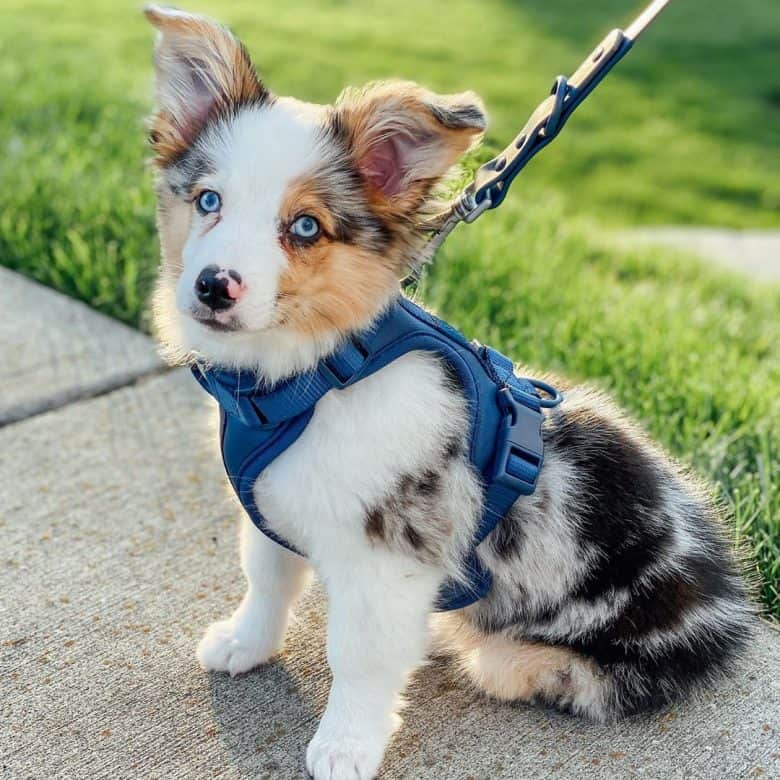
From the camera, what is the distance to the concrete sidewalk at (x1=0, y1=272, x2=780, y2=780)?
109 inches

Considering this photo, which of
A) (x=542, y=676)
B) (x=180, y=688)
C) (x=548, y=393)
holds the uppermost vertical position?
(x=548, y=393)

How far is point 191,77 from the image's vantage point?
8.97 ft

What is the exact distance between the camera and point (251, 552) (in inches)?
118

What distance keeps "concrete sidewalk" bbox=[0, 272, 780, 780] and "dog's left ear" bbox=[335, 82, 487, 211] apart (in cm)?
135

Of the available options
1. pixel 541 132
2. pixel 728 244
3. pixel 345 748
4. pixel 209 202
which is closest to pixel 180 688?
pixel 345 748

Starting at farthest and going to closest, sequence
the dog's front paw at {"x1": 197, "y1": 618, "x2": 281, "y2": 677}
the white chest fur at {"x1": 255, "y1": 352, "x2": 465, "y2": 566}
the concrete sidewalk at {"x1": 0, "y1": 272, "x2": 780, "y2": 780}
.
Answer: the dog's front paw at {"x1": 197, "y1": 618, "x2": 281, "y2": 677}
the concrete sidewalk at {"x1": 0, "y1": 272, "x2": 780, "y2": 780}
the white chest fur at {"x1": 255, "y1": 352, "x2": 465, "y2": 566}

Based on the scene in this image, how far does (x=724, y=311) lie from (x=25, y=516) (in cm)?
389

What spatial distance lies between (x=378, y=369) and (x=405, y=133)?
1.79 feet

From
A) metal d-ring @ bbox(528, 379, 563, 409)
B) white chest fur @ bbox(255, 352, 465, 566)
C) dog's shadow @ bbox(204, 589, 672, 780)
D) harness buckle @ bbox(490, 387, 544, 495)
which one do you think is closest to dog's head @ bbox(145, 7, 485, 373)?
white chest fur @ bbox(255, 352, 465, 566)

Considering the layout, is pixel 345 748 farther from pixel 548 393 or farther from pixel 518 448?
pixel 548 393

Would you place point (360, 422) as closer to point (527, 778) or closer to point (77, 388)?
point (527, 778)

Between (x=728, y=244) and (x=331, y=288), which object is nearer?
(x=331, y=288)

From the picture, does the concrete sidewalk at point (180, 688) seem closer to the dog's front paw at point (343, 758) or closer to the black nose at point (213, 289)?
the dog's front paw at point (343, 758)

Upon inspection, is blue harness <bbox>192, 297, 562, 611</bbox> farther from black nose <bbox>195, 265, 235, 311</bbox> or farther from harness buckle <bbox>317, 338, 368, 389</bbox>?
black nose <bbox>195, 265, 235, 311</bbox>
